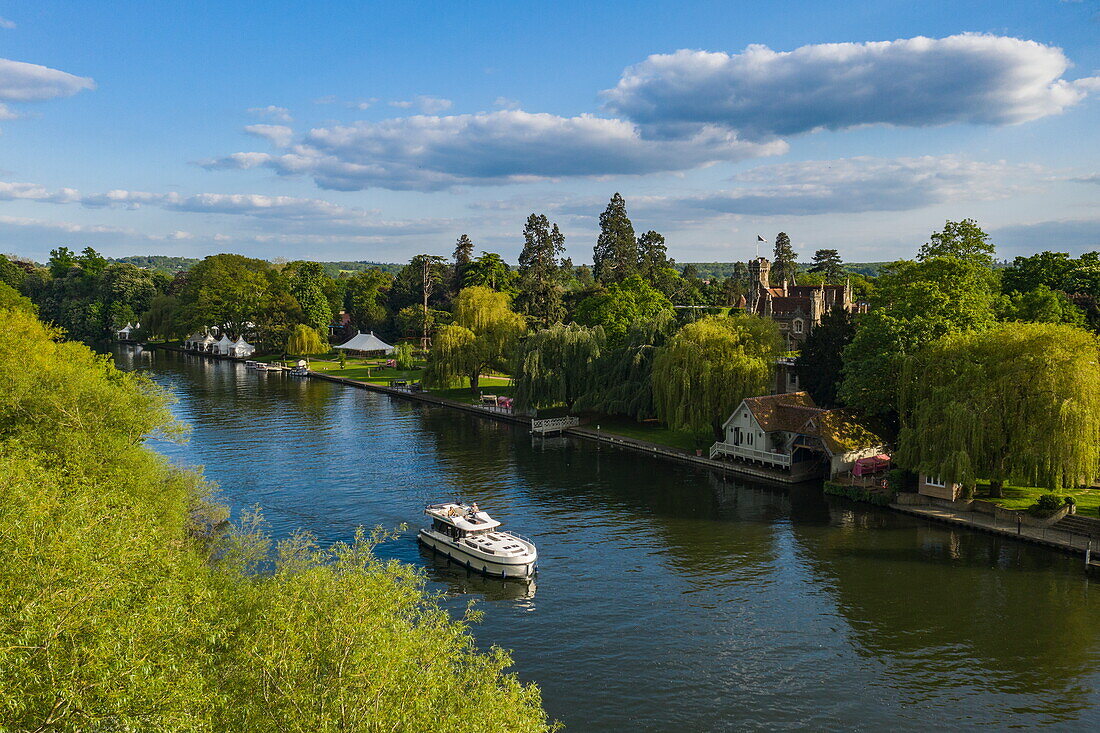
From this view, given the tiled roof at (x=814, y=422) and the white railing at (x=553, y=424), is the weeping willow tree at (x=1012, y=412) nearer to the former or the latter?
the tiled roof at (x=814, y=422)

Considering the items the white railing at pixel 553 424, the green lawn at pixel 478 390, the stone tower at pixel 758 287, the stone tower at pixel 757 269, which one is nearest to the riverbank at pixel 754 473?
the white railing at pixel 553 424

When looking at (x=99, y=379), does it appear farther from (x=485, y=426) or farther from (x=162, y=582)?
(x=485, y=426)

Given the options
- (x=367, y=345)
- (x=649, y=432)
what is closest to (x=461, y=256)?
(x=367, y=345)

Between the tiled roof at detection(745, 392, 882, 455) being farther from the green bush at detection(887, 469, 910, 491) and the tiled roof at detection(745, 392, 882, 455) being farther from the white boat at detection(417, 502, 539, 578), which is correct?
the white boat at detection(417, 502, 539, 578)

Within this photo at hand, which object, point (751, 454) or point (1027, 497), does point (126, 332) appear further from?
point (1027, 497)

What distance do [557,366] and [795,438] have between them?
2694 centimetres

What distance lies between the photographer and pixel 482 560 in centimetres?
3678

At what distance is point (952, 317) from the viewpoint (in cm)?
5016

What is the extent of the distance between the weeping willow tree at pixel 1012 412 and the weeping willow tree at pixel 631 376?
25400 mm

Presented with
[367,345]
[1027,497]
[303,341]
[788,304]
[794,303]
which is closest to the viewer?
[1027,497]

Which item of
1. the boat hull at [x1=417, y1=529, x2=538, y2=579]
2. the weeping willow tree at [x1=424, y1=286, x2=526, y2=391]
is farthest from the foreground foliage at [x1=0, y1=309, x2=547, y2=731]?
the weeping willow tree at [x1=424, y1=286, x2=526, y2=391]

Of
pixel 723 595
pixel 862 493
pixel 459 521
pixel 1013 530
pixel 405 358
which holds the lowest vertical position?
pixel 723 595

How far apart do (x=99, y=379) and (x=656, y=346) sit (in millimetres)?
44474

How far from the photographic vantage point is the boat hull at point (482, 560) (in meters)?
35.7
